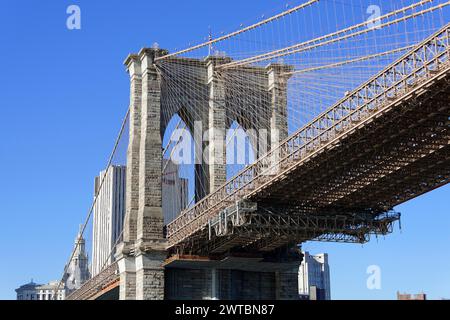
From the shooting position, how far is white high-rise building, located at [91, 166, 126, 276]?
109 meters

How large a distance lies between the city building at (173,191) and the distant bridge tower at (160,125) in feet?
27.0

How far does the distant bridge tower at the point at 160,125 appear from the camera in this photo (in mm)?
56562

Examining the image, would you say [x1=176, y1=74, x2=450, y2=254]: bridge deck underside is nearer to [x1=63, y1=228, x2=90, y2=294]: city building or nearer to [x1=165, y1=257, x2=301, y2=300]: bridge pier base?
[x1=165, y1=257, x2=301, y2=300]: bridge pier base

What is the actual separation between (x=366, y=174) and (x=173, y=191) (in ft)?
90.3

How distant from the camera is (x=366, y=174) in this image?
46.6 meters

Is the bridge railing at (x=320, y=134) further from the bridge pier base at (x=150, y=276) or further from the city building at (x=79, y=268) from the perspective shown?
the city building at (x=79, y=268)

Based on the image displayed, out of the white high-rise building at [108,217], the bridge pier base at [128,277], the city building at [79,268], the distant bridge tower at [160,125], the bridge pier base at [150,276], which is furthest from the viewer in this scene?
the city building at [79,268]

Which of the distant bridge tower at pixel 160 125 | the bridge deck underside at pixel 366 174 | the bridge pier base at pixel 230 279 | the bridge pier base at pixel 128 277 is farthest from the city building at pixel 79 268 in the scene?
the bridge deck underside at pixel 366 174

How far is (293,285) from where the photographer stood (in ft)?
202

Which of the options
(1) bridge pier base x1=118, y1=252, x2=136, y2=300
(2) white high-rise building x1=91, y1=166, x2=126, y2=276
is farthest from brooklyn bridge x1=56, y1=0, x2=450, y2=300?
(2) white high-rise building x1=91, y1=166, x2=126, y2=276

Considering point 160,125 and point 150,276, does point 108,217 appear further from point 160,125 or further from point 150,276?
point 150,276

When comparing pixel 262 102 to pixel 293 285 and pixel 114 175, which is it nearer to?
pixel 293 285
